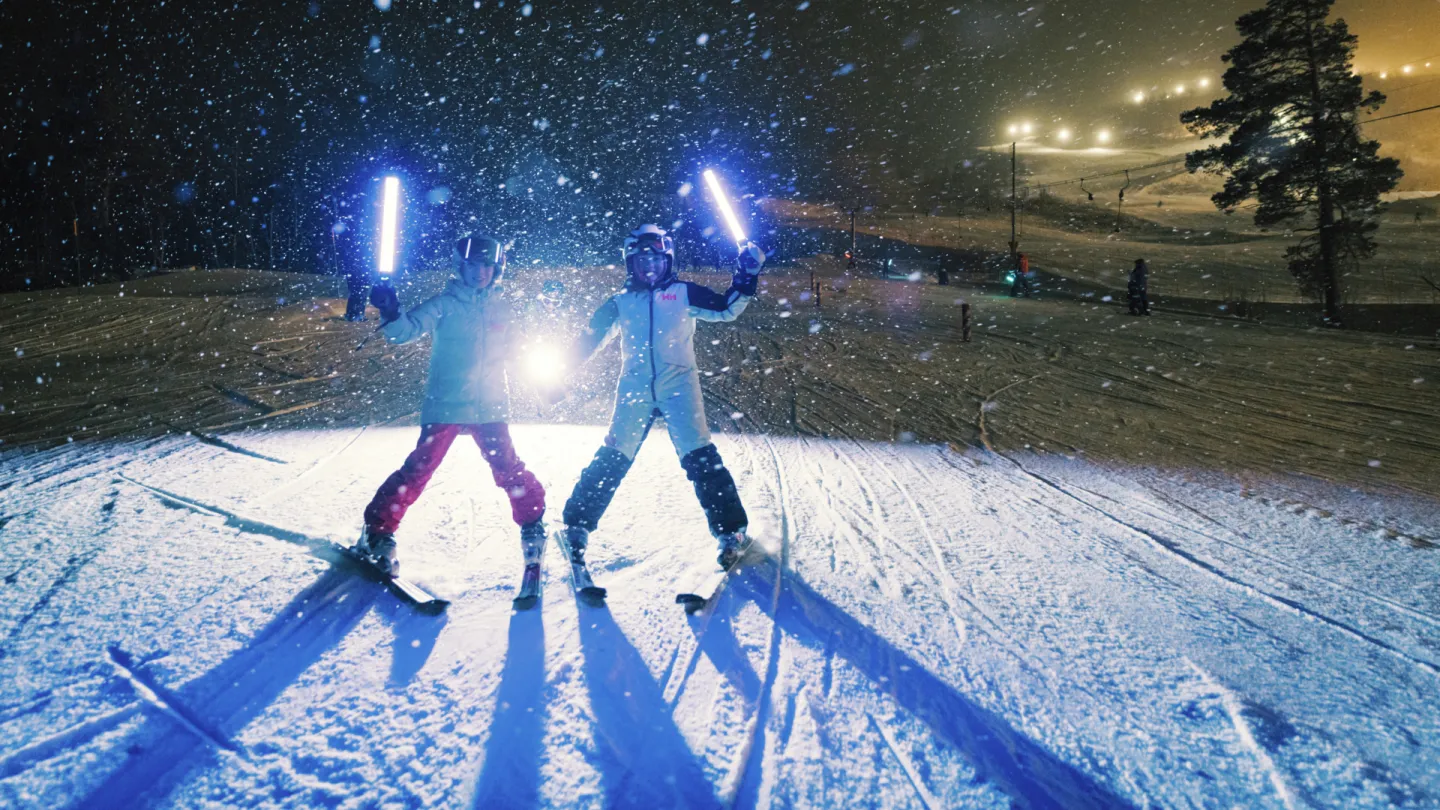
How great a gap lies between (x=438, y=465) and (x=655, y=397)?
129 centimetres

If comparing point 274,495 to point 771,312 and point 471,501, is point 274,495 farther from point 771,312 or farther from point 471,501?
point 771,312

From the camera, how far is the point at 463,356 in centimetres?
384

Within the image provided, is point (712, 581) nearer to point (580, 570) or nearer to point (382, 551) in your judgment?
point (580, 570)

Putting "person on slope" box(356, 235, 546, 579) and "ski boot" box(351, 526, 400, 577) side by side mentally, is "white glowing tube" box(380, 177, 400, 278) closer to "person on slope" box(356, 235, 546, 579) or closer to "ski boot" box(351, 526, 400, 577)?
"person on slope" box(356, 235, 546, 579)

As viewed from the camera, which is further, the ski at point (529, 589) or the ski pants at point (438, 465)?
the ski pants at point (438, 465)

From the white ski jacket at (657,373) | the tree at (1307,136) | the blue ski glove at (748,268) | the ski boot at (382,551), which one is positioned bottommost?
the ski boot at (382,551)

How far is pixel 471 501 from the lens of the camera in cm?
532

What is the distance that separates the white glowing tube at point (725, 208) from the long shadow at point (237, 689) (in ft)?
9.54

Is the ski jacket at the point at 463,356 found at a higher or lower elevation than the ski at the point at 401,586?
higher

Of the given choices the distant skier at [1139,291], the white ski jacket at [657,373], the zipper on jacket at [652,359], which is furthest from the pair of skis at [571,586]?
the distant skier at [1139,291]

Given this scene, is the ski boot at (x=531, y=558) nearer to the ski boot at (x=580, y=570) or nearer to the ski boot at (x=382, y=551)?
the ski boot at (x=580, y=570)

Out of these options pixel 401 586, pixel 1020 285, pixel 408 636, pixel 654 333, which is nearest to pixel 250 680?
pixel 408 636

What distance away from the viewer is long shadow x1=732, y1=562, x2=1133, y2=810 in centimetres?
226

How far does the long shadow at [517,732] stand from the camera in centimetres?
221
